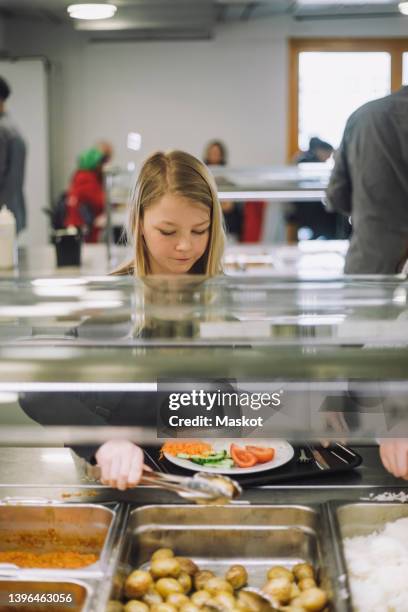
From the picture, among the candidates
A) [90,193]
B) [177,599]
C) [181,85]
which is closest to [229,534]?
[177,599]

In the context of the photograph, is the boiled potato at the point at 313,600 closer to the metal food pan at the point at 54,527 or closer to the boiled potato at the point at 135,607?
the boiled potato at the point at 135,607

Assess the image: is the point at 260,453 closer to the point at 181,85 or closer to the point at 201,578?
the point at 201,578

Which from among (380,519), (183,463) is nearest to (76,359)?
(183,463)

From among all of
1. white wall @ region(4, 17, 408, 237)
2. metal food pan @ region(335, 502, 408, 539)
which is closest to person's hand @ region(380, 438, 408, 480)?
metal food pan @ region(335, 502, 408, 539)

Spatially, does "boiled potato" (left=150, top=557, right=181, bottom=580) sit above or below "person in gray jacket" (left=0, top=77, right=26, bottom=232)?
below

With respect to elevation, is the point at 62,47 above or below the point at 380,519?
above

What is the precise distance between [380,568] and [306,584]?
0.15 meters

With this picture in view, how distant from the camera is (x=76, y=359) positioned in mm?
955

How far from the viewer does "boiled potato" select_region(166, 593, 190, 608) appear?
1270 mm

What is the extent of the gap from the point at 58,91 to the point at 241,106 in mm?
2108

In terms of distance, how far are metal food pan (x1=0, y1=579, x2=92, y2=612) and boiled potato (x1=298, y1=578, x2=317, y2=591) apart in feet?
1.11

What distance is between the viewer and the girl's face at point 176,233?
1829mm

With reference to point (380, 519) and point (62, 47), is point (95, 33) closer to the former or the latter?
point (62, 47)

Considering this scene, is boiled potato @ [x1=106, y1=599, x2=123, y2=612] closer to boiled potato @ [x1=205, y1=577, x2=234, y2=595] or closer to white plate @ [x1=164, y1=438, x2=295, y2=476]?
boiled potato @ [x1=205, y1=577, x2=234, y2=595]
